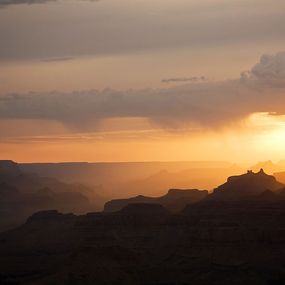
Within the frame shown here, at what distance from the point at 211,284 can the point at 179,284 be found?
7.17m

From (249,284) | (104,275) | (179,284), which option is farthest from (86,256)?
(249,284)

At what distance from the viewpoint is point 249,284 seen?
199 metres

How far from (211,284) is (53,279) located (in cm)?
3617

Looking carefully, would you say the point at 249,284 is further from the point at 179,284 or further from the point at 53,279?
the point at 53,279

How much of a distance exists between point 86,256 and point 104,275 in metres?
9.50

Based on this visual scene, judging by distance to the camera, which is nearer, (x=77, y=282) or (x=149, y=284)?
(x=77, y=282)

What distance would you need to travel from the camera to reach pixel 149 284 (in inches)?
7766

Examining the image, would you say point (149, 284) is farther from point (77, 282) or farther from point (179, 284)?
point (77, 282)

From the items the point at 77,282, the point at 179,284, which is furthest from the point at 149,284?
the point at 77,282

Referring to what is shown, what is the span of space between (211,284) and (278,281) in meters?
15.0

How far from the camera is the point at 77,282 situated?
184 metres

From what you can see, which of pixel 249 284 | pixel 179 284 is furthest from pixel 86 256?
pixel 249 284

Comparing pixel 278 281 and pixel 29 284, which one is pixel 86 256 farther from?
pixel 278 281

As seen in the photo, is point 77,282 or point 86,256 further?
point 86,256
